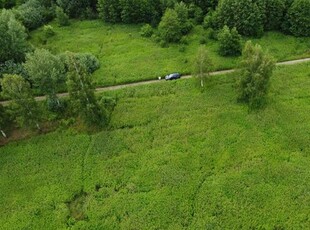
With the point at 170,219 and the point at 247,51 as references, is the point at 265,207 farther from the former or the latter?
the point at 247,51

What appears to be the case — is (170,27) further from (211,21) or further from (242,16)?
(242,16)

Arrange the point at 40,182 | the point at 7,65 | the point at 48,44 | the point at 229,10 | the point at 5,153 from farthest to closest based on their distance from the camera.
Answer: the point at 48,44, the point at 229,10, the point at 7,65, the point at 5,153, the point at 40,182

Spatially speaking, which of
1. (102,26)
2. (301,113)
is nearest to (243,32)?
(301,113)

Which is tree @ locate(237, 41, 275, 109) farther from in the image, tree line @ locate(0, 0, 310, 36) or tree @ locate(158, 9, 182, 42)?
tree @ locate(158, 9, 182, 42)

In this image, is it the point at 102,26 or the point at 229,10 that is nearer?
the point at 229,10

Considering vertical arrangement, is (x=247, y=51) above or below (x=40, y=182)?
above

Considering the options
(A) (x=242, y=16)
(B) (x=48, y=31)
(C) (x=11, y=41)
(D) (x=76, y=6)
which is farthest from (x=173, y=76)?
→ (D) (x=76, y=6)

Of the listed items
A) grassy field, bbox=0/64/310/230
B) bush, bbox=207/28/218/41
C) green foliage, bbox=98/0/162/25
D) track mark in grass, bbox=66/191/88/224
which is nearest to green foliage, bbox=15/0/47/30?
green foliage, bbox=98/0/162/25
